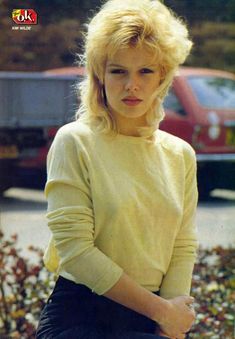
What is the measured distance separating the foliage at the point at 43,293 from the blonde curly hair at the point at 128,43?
5.14 feet

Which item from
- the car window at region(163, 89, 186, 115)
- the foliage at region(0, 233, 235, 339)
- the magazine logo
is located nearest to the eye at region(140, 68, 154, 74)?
the magazine logo

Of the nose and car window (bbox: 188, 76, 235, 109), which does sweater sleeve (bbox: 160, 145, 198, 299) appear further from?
car window (bbox: 188, 76, 235, 109)

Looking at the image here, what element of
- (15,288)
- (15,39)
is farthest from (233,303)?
(15,39)

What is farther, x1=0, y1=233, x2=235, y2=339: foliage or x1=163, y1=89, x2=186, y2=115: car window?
x1=163, y1=89, x2=186, y2=115: car window

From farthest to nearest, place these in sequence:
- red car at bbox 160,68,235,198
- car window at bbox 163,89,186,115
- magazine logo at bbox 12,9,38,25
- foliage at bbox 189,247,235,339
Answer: car window at bbox 163,89,186,115, red car at bbox 160,68,235,198, foliage at bbox 189,247,235,339, magazine logo at bbox 12,9,38,25

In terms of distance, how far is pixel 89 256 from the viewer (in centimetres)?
221

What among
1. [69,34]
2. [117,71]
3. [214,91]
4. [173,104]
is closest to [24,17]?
[69,34]

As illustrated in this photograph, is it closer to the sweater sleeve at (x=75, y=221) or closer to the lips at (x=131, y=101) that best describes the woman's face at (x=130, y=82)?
the lips at (x=131, y=101)

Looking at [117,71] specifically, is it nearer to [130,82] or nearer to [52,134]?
[130,82]

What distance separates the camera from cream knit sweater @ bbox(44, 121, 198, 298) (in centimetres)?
221

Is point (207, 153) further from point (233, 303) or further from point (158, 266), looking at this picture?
point (158, 266)

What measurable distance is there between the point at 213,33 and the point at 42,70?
2.68 ft

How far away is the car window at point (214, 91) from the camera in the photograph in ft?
14.6

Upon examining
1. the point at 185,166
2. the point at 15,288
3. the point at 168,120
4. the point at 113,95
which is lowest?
the point at 15,288
